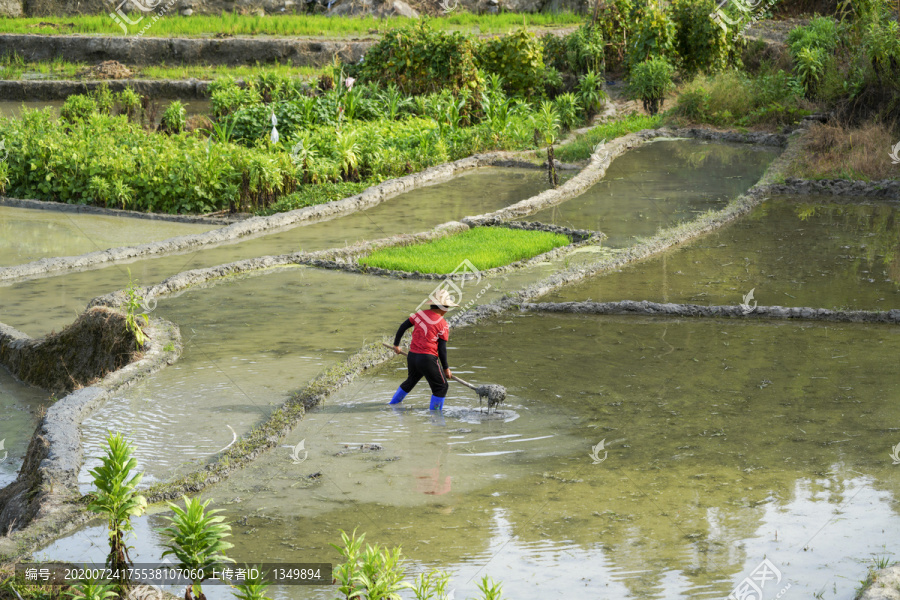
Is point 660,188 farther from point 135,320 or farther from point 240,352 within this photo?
point 135,320

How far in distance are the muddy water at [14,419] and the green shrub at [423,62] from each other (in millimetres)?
14811

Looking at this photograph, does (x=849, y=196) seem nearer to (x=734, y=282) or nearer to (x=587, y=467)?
(x=734, y=282)

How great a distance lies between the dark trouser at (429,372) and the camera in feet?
24.5

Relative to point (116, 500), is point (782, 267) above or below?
below

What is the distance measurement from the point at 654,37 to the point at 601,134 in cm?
371

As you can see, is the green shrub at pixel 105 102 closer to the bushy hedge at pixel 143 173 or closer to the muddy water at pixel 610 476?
the bushy hedge at pixel 143 173

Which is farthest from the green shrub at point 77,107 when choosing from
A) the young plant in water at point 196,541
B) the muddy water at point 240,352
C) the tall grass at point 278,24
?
the young plant in water at point 196,541

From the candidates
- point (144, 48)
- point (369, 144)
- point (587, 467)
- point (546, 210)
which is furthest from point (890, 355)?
point (144, 48)

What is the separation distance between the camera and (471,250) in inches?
491

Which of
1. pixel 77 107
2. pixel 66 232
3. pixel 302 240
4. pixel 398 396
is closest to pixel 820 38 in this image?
pixel 302 240

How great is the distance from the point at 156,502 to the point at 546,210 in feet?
33.5

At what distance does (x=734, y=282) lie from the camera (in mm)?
11102

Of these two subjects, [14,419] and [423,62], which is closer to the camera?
[14,419]

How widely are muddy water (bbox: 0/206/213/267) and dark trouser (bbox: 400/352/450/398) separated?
22.3ft
